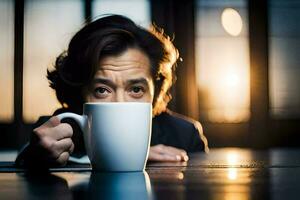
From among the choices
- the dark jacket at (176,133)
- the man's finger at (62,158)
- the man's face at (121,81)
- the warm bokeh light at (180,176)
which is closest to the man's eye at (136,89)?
the man's face at (121,81)

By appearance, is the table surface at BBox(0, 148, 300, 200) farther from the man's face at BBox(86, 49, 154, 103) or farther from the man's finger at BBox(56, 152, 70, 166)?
the man's face at BBox(86, 49, 154, 103)

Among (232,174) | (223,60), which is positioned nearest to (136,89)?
(232,174)

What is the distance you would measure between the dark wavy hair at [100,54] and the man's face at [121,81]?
0.8 inches

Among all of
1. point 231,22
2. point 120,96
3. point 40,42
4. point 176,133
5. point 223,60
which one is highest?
point 231,22

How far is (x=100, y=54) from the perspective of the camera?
1.26 meters

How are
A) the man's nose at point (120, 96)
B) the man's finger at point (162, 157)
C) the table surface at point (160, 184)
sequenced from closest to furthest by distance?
the table surface at point (160, 184), the man's finger at point (162, 157), the man's nose at point (120, 96)

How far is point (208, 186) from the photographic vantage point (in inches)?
17.6

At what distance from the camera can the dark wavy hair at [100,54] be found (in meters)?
1.26

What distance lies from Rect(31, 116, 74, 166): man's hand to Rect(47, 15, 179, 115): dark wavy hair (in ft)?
1.87

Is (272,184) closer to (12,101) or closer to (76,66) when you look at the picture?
(76,66)

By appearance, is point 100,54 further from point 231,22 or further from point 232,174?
point 231,22

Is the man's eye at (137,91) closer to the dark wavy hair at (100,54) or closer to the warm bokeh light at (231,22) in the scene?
the dark wavy hair at (100,54)

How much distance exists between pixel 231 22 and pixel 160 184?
184 inches

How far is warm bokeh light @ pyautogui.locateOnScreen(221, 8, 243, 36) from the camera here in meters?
5.00
